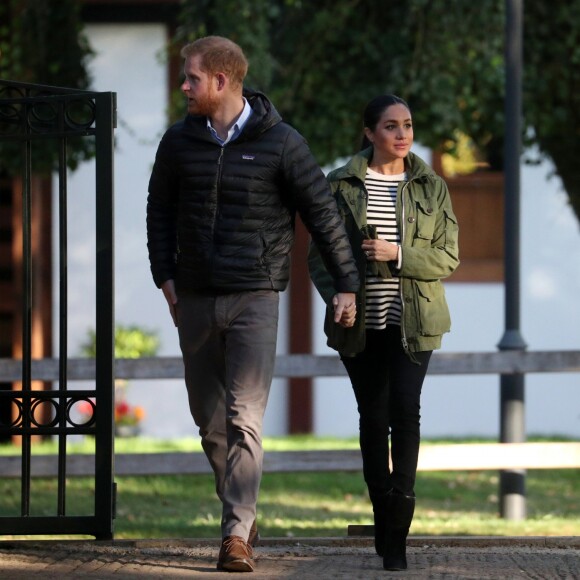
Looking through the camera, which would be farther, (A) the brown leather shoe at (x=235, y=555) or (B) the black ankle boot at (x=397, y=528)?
(B) the black ankle boot at (x=397, y=528)

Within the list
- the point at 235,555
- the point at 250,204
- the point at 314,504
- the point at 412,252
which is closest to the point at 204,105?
the point at 250,204

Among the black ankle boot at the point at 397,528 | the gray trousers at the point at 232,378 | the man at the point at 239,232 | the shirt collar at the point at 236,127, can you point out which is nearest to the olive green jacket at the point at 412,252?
the man at the point at 239,232

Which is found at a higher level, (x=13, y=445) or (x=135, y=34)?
(x=135, y=34)

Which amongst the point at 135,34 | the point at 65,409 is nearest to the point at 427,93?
the point at 135,34

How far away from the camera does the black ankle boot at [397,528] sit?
18.5ft

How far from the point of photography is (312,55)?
11.4 meters

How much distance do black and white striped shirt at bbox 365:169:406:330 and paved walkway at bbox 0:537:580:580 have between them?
3.11 ft

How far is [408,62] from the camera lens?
36.4ft

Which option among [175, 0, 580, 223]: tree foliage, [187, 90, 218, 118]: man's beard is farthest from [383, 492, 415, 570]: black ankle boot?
[175, 0, 580, 223]: tree foliage

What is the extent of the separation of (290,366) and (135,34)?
6539 millimetres

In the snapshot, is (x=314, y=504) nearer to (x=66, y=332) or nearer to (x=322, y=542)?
(x=322, y=542)

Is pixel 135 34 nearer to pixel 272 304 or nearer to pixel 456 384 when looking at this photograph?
pixel 456 384

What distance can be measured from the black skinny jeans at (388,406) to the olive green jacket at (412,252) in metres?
0.08

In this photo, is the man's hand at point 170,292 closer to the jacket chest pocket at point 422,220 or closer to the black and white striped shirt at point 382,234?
the black and white striped shirt at point 382,234
